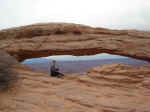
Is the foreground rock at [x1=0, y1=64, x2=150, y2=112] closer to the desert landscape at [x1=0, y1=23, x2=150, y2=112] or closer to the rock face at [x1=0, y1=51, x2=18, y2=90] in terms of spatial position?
the desert landscape at [x1=0, y1=23, x2=150, y2=112]

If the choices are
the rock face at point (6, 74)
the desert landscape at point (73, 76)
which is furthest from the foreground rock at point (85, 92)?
the rock face at point (6, 74)

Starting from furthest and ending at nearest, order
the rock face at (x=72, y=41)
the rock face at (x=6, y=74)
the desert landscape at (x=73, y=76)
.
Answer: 1. the rock face at (x=72, y=41)
2. the rock face at (x=6, y=74)
3. the desert landscape at (x=73, y=76)

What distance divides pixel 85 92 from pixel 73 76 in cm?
197

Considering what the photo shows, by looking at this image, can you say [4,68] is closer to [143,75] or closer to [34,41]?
[34,41]

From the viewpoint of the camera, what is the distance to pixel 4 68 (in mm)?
7363

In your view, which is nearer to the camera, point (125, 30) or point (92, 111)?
point (92, 111)

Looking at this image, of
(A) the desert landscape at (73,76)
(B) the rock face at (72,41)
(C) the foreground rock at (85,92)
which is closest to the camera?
(C) the foreground rock at (85,92)

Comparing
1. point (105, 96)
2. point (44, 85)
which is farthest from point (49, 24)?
point (105, 96)

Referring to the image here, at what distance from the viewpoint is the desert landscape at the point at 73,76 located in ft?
21.6

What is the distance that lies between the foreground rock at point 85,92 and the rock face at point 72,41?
1222mm

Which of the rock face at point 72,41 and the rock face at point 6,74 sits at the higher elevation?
the rock face at point 72,41

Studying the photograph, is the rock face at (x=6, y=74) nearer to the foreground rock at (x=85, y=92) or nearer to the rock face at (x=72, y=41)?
the foreground rock at (x=85, y=92)

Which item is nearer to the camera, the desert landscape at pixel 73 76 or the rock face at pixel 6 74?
the desert landscape at pixel 73 76

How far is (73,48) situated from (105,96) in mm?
3376
